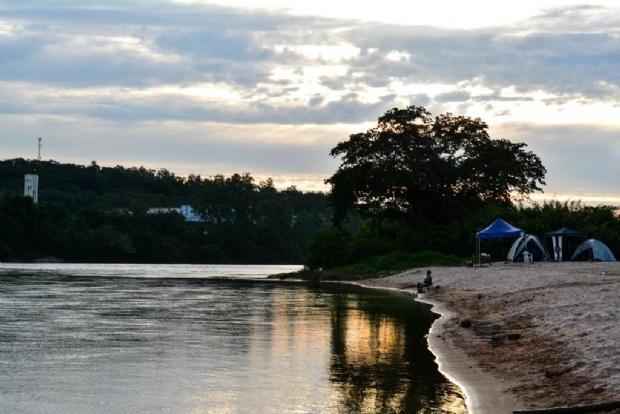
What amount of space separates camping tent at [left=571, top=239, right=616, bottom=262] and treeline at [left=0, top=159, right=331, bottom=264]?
85.6m

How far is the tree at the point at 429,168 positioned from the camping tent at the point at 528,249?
38.8 ft

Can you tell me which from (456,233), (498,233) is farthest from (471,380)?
(456,233)

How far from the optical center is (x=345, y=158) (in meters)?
76.2

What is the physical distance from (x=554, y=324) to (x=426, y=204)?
5393 centimetres

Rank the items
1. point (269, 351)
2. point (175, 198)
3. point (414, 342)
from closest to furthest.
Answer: point (269, 351) < point (414, 342) < point (175, 198)

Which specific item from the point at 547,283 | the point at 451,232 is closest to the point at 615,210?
the point at 451,232

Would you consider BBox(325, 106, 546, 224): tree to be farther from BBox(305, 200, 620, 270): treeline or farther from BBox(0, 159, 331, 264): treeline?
BBox(0, 159, 331, 264): treeline

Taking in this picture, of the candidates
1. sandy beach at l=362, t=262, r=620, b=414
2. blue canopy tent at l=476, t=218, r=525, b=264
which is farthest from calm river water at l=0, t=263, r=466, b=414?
blue canopy tent at l=476, t=218, r=525, b=264

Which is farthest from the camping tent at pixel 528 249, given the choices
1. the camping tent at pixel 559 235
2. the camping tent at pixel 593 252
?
the camping tent at pixel 593 252

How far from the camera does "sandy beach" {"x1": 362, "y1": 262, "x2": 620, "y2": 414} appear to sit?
587 inches

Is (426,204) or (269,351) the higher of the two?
(426,204)

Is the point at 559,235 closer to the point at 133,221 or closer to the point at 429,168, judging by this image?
the point at 429,168

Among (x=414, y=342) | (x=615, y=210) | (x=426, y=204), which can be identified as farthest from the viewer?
(x=426, y=204)

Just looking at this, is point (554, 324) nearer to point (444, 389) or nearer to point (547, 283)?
point (444, 389)
